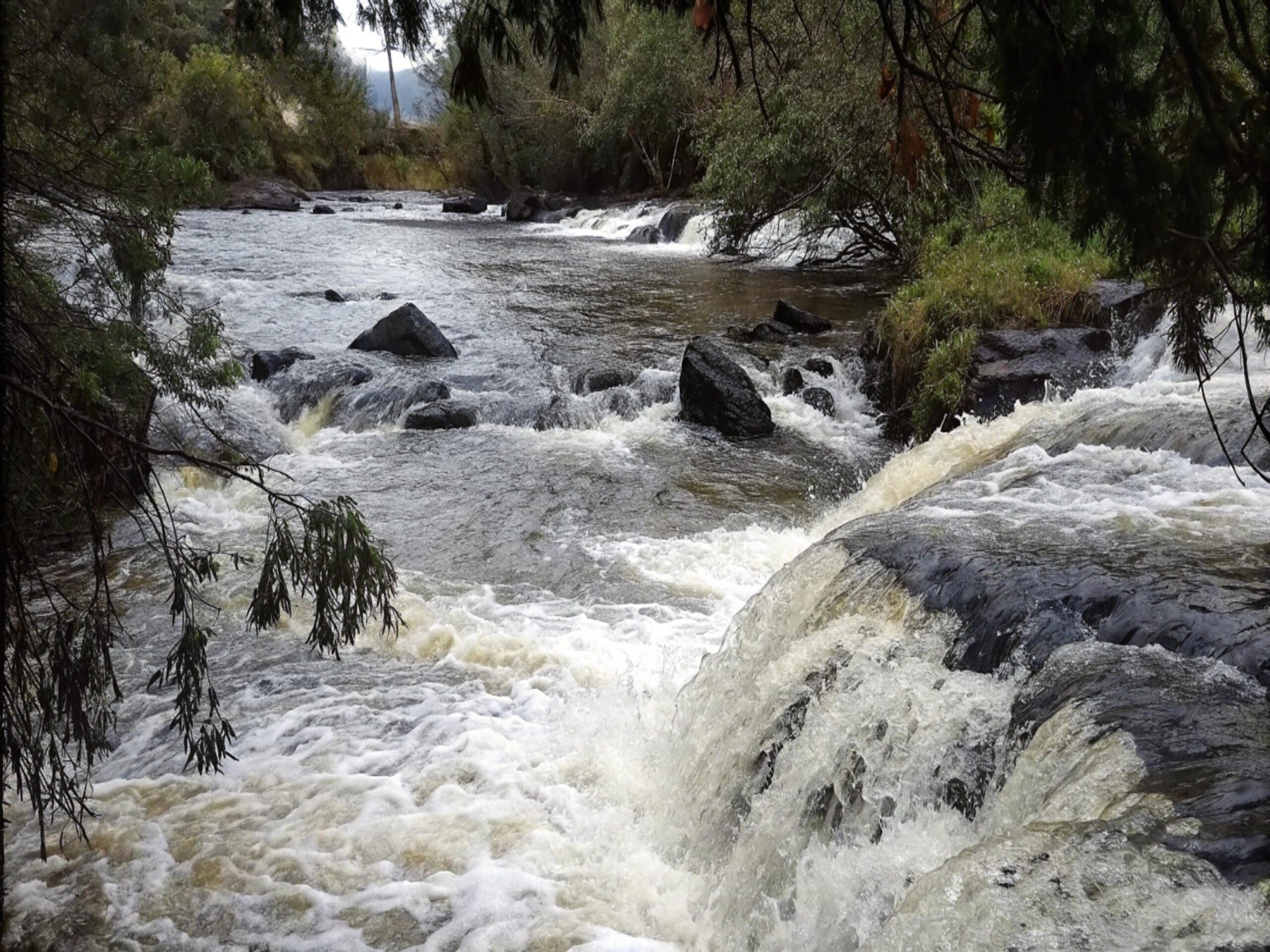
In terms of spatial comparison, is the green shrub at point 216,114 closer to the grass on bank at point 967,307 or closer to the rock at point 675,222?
the rock at point 675,222

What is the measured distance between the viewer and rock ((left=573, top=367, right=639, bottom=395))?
1194cm

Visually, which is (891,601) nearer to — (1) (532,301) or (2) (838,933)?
(2) (838,933)

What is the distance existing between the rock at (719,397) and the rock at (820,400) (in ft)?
2.02

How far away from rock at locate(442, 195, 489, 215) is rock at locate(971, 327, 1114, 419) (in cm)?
2597

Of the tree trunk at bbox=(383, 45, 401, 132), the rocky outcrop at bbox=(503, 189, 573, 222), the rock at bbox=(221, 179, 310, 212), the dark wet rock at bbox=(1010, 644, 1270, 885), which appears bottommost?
the dark wet rock at bbox=(1010, 644, 1270, 885)

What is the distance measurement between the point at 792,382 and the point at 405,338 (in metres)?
5.06

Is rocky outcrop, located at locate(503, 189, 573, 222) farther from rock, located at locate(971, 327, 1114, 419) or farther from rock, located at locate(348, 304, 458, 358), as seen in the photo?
rock, located at locate(971, 327, 1114, 419)

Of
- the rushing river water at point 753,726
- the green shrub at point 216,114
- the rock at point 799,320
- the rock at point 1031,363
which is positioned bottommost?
the rushing river water at point 753,726

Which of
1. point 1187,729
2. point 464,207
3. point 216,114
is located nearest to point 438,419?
point 1187,729

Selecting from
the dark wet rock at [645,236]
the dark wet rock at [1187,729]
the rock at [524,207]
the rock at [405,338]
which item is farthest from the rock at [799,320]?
the rock at [524,207]

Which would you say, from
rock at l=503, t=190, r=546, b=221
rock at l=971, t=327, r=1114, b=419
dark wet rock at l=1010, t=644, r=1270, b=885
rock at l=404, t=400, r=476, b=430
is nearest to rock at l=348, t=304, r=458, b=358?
rock at l=404, t=400, r=476, b=430

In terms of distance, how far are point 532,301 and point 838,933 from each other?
14.2 m

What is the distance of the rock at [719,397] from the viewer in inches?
427

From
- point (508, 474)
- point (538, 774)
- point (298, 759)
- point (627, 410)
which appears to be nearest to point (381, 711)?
point (298, 759)
